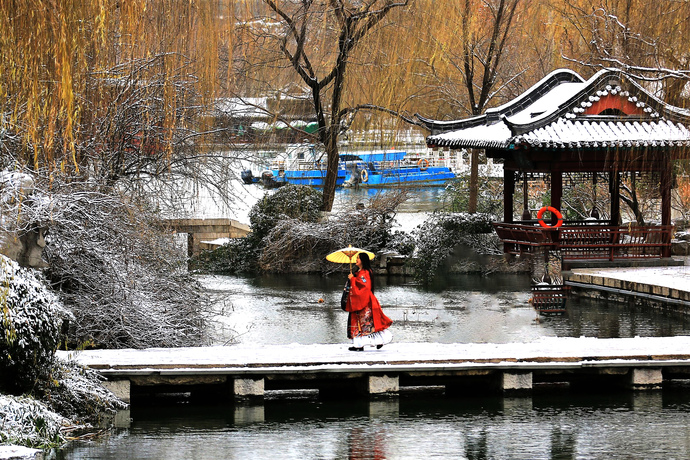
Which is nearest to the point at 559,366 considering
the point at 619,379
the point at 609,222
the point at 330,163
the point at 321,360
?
the point at 619,379

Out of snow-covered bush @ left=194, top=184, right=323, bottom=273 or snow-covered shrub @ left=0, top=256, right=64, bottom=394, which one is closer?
snow-covered shrub @ left=0, top=256, right=64, bottom=394

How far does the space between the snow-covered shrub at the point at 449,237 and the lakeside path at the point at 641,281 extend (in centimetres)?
434

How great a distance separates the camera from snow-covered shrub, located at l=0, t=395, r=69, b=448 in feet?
31.0

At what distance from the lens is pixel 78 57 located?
9.16 metres

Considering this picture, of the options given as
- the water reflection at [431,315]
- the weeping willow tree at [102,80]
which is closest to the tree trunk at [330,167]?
the water reflection at [431,315]

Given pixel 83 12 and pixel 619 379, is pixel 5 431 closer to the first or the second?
pixel 83 12

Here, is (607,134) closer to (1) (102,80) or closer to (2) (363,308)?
(2) (363,308)

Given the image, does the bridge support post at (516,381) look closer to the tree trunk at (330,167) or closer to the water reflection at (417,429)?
the water reflection at (417,429)

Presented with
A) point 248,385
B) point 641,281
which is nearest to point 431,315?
point 641,281

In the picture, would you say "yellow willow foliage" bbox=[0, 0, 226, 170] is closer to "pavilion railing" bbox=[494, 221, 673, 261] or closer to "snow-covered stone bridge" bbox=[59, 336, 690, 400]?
"snow-covered stone bridge" bbox=[59, 336, 690, 400]

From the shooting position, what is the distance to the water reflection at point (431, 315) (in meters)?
16.6

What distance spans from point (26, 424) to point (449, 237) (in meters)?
16.9

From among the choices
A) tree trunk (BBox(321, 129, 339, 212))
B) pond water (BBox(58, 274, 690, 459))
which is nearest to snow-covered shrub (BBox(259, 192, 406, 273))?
tree trunk (BBox(321, 129, 339, 212))

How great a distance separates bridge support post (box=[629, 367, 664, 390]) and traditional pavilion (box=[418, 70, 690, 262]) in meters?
9.00
